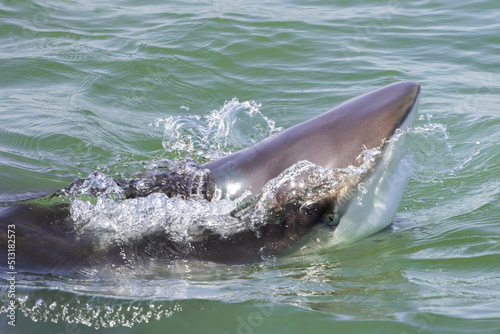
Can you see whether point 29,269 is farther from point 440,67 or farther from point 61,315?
point 440,67

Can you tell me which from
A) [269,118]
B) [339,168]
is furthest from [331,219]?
[269,118]

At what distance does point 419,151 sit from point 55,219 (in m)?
2.56

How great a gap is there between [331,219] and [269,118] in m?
3.28

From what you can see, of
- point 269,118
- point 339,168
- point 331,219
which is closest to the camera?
point 339,168

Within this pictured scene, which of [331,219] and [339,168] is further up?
[339,168]

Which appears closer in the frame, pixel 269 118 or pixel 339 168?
pixel 339 168

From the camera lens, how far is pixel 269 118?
716 centimetres

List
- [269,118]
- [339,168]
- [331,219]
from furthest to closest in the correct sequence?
[269,118], [331,219], [339,168]

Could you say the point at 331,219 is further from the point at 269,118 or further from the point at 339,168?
the point at 269,118

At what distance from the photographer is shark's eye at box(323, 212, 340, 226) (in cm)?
398

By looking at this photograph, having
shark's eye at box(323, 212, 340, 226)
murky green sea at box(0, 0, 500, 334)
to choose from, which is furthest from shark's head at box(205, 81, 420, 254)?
murky green sea at box(0, 0, 500, 334)

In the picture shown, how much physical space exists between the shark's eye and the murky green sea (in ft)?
0.67

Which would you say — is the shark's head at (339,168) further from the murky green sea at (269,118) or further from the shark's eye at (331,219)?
the murky green sea at (269,118)

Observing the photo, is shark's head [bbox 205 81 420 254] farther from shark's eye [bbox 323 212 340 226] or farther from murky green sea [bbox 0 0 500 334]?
murky green sea [bbox 0 0 500 334]
